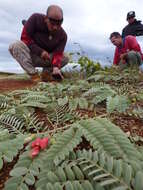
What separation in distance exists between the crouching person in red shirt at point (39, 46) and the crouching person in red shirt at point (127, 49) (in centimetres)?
95

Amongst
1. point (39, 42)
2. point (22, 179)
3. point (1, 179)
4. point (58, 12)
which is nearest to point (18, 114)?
point (1, 179)

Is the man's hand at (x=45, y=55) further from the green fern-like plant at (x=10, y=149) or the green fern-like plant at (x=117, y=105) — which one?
the green fern-like plant at (x=10, y=149)

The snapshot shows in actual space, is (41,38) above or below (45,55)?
above

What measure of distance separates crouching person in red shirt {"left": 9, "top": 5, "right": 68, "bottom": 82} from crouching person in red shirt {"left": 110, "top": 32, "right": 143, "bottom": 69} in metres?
0.95

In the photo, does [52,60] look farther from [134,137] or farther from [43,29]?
[134,137]

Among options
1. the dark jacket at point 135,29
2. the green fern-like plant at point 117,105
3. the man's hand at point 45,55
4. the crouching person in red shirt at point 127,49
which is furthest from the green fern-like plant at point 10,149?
the dark jacket at point 135,29

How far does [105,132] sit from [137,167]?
23 cm

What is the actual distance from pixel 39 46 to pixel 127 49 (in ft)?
4.90

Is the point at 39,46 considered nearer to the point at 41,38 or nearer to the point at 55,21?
the point at 41,38

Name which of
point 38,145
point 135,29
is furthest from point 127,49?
point 38,145

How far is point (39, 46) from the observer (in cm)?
414

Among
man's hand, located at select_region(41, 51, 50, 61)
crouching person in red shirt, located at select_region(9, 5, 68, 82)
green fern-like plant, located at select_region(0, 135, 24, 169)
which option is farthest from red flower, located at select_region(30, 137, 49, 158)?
man's hand, located at select_region(41, 51, 50, 61)

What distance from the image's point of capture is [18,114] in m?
1.56

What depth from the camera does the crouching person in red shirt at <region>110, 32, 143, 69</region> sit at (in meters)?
4.52
